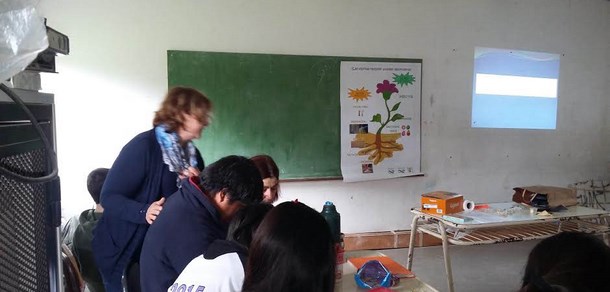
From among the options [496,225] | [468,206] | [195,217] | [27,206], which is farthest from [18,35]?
[468,206]

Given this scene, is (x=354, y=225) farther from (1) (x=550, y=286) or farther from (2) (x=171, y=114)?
(1) (x=550, y=286)

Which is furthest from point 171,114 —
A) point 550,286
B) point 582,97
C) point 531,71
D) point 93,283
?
point 582,97

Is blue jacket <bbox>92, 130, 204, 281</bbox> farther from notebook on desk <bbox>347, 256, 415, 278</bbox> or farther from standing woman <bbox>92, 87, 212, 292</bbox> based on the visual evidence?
notebook on desk <bbox>347, 256, 415, 278</bbox>

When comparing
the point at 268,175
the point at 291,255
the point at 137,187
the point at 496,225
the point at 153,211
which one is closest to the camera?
the point at 291,255

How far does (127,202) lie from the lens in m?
1.55

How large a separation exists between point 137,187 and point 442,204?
1.87m

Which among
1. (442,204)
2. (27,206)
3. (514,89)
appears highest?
(514,89)

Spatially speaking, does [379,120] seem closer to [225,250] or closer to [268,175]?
[268,175]

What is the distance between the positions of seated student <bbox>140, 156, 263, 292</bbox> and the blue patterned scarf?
428 millimetres

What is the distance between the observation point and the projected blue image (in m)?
4.02

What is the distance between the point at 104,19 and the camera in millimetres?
3111

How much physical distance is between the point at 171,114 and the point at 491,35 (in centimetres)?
357

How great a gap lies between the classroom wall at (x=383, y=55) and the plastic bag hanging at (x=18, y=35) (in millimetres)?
2727

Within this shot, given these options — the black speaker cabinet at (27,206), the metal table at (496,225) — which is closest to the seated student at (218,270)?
the black speaker cabinet at (27,206)
